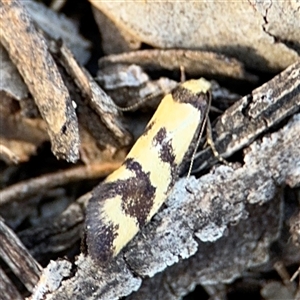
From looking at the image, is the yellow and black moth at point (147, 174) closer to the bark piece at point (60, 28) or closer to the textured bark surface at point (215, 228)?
the textured bark surface at point (215, 228)

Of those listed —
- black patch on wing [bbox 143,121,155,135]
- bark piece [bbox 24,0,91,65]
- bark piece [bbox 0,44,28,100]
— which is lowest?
black patch on wing [bbox 143,121,155,135]

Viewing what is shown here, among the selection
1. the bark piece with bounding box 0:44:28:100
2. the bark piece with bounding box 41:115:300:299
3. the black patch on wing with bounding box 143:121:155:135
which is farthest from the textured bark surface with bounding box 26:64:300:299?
the bark piece with bounding box 0:44:28:100

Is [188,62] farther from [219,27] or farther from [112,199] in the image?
[112,199]

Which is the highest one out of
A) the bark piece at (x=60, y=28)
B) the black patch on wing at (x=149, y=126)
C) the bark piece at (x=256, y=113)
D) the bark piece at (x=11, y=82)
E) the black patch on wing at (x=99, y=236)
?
the bark piece at (x=60, y=28)

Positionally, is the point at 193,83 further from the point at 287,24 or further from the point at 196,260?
the point at 196,260

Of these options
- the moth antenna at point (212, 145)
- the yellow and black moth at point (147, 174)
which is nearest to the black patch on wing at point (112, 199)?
the yellow and black moth at point (147, 174)

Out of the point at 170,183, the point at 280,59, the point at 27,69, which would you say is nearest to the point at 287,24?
the point at 280,59

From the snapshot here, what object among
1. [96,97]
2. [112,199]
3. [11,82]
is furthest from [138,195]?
[11,82]

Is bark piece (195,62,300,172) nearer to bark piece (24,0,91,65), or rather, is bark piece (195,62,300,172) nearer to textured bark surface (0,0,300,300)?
textured bark surface (0,0,300,300)
